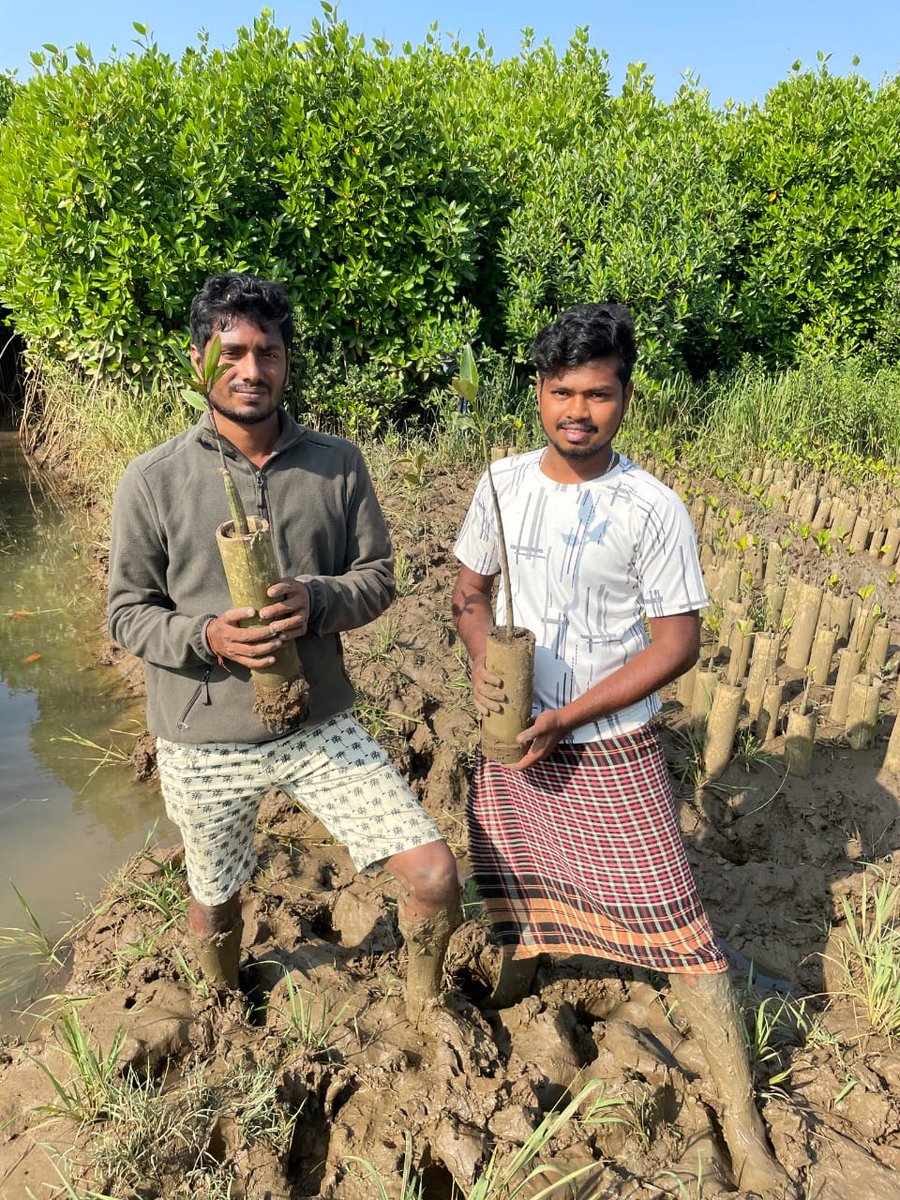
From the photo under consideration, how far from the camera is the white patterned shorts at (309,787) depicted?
1.96 metres

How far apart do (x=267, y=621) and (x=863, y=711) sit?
2.45 m

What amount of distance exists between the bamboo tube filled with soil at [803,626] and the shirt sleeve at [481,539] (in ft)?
6.54

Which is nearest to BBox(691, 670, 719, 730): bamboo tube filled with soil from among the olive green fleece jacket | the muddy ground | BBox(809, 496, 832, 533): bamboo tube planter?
the muddy ground

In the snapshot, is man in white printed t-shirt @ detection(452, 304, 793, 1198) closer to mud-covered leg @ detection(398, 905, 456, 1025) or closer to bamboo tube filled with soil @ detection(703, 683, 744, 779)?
mud-covered leg @ detection(398, 905, 456, 1025)

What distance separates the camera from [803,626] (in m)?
3.60

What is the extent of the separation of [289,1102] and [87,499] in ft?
21.3

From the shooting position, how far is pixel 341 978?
2330mm

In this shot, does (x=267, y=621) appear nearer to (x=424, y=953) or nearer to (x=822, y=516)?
(x=424, y=953)

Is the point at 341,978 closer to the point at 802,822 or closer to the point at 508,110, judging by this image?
the point at 802,822

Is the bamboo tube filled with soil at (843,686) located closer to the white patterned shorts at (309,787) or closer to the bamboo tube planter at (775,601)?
the bamboo tube planter at (775,601)

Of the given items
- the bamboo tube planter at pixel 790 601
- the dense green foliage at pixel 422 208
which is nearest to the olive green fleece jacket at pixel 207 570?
the bamboo tube planter at pixel 790 601

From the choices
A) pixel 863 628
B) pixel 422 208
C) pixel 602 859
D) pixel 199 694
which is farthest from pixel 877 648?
pixel 422 208

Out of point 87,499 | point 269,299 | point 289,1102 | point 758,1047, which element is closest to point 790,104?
point 87,499

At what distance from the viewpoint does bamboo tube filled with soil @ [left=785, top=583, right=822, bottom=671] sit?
355 cm
